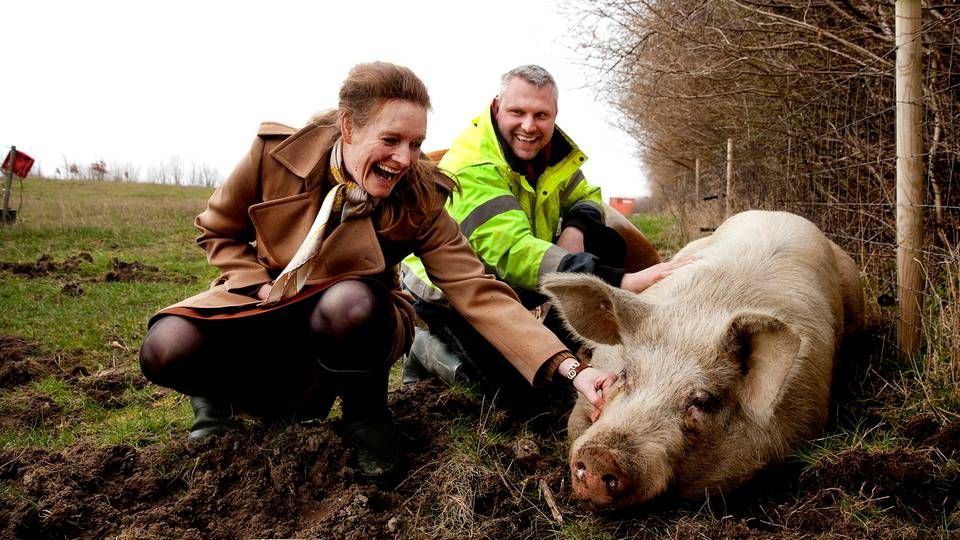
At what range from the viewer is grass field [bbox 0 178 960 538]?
236 cm

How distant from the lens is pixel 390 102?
8.77ft

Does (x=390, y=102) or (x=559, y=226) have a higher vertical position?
(x=390, y=102)

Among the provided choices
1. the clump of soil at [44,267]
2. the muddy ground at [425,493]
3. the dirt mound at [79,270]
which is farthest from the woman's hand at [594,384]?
the clump of soil at [44,267]

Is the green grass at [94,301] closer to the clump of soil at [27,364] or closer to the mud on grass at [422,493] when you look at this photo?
the clump of soil at [27,364]

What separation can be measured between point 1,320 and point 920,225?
661cm

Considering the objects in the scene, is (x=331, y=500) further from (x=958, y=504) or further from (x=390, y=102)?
(x=958, y=504)

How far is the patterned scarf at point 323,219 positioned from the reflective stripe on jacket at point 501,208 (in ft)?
1.83

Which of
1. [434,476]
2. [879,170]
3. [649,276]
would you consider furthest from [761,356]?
[879,170]

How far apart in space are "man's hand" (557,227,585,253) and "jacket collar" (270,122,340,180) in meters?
1.70

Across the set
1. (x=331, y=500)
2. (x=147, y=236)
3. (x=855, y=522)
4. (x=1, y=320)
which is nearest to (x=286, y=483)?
(x=331, y=500)

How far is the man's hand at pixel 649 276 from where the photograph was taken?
136 inches

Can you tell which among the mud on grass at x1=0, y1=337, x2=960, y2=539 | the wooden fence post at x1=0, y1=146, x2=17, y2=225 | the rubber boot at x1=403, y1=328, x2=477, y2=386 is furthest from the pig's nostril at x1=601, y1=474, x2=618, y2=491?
the wooden fence post at x1=0, y1=146, x2=17, y2=225

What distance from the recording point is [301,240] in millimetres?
2879

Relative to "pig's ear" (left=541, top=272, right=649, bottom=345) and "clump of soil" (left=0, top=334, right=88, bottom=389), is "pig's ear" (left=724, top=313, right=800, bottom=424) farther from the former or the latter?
"clump of soil" (left=0, top=334, right=88, bottom=389)
